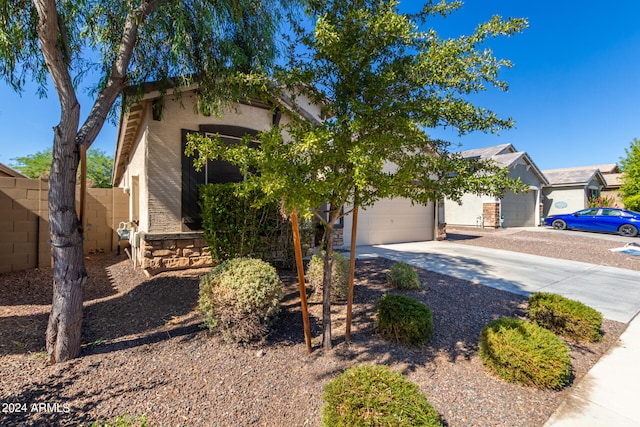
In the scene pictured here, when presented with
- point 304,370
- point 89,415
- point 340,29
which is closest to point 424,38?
point 340,29

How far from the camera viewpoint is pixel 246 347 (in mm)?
3461

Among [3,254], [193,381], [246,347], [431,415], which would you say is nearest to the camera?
[431,415]

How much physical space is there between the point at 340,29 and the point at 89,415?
4109 mm

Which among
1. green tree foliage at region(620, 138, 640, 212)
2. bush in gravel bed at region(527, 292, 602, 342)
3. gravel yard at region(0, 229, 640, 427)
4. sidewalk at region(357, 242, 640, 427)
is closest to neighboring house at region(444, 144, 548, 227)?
green tree foliage at region(620, 138, 640, 212)

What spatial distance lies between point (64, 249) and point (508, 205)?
21395 millimetres

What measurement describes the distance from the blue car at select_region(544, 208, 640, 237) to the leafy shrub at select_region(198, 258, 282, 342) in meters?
19.1

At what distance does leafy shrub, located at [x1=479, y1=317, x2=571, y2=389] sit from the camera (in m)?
2.87

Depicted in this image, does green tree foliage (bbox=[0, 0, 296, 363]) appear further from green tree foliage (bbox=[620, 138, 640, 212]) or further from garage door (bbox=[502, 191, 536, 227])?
green tree foliage (bbox=[620, 138, 640, 212])

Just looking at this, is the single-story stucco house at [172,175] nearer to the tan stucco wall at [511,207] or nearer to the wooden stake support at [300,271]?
the wooden stake support at [300,271]

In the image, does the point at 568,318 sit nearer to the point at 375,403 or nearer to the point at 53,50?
the point at 375,403

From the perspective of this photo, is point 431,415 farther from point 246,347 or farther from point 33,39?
point 33,39

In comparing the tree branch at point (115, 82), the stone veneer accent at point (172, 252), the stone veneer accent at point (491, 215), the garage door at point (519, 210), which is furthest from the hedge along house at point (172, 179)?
the garage door at point (519, 210)

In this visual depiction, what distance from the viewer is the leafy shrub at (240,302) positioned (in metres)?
3.46

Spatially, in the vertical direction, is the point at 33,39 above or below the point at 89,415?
above
